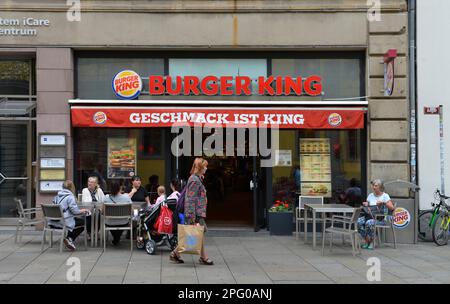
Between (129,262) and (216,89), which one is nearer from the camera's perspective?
(129,262)

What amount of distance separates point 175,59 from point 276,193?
4.10 metres

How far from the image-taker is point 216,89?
13.3 meters

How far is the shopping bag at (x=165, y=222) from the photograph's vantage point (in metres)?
10.1

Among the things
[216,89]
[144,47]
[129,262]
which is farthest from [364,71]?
[129,262]

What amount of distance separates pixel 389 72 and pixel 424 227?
361cm

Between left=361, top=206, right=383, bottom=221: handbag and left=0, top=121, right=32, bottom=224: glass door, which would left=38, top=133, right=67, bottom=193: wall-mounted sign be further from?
left=361, top=206, right=383, bottom=221: handbag

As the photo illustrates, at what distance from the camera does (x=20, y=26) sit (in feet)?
43.0

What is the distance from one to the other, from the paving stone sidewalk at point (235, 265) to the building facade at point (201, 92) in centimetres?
222

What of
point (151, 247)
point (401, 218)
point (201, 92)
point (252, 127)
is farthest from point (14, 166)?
point (401, 218)

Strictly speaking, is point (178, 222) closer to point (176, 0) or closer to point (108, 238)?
point (108, 238)

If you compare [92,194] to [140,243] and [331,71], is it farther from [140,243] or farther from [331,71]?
[331,71]

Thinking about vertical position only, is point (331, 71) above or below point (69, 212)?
above

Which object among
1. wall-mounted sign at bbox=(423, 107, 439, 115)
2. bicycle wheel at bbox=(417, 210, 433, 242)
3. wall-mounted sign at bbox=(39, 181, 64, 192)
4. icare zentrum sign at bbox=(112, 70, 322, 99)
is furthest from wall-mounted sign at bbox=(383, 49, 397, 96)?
wall-mounted sign at bbox=(39, 181, 64, 192)

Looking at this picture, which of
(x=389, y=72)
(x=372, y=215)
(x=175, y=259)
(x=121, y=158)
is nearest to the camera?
(x=175, y=259)
